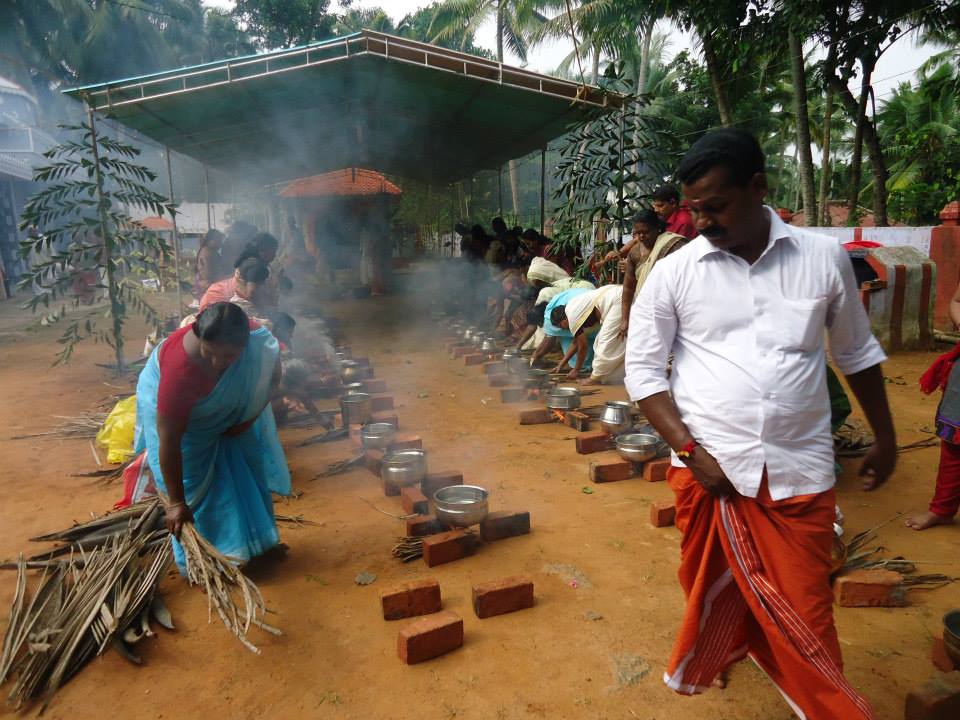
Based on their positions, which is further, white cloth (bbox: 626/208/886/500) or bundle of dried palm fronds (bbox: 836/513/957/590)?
bundle of dried palm fronds (bbox: 836/513/957/590)

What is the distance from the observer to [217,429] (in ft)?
10.1

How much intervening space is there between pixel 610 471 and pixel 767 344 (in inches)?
110

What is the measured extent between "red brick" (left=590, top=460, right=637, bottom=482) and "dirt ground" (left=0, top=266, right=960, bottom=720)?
0.13 metres

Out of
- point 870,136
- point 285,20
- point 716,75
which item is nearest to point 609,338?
point 716,75

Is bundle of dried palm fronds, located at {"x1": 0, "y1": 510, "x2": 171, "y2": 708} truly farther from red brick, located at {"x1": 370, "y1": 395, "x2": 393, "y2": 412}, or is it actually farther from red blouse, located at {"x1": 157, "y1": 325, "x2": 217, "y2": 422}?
red brick, located at {"x1": 370, "y1": 395, "x2": 393, "y2": 412}

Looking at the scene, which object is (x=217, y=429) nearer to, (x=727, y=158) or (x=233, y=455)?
(x=233, y=455)

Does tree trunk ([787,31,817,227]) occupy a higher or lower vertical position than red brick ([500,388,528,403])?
higher

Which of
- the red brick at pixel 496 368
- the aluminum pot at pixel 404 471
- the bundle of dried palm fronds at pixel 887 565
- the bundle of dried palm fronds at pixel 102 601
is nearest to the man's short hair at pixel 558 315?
the red brick at pixel 496 368

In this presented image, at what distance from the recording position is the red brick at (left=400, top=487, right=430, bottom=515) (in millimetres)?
3756

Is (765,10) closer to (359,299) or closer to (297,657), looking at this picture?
(359,299)

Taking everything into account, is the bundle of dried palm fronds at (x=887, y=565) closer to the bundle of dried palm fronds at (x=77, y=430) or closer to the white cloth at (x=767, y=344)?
the white cloth at (x=767, y=344)

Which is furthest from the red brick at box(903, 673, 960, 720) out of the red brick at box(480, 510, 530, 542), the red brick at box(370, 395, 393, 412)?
the red brick at box(370, 395, 393, 412)

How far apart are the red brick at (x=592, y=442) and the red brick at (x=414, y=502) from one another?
146 centimetres

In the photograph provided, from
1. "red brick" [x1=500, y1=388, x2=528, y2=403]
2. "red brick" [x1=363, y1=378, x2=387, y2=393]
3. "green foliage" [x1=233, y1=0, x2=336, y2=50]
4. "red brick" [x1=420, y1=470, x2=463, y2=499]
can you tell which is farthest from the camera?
"green foliage" [x1=233, y1=0, x2=336, y2=50]
